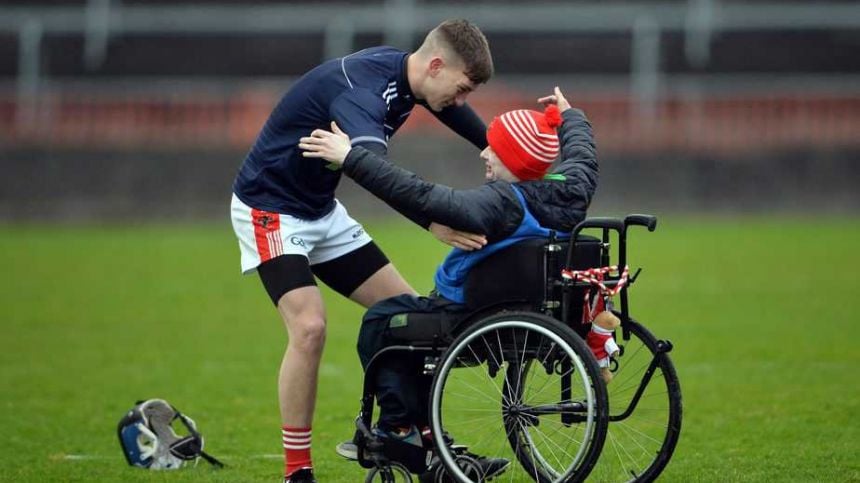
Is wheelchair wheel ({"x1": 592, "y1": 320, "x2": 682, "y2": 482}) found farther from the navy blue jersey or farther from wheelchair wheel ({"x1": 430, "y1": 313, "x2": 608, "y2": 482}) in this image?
the navy blue jersey

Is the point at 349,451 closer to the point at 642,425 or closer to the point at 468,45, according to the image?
the point at 468,45

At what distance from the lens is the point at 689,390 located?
31.2 feet

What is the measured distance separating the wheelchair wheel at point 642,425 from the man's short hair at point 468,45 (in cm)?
122

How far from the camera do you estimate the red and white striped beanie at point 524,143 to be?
610 cm

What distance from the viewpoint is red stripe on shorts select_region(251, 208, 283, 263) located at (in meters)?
6.54

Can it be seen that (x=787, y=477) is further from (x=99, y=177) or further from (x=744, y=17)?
(x=744, y=17)

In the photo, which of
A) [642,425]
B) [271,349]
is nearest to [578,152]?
[642,425]

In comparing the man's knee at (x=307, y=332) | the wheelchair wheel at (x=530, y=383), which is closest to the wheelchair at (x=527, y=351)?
the wheelchair wheel at (x=530, y=383)

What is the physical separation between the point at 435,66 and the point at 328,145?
0.69 meters

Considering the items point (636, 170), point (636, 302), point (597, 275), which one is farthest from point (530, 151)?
point (636, 170)

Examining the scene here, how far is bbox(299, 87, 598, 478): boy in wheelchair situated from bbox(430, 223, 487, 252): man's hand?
4 centimetres

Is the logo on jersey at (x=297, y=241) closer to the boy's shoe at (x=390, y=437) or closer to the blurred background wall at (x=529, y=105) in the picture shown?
the boy's shoe at (x=390, y=437)

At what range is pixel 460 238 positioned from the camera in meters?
5.94

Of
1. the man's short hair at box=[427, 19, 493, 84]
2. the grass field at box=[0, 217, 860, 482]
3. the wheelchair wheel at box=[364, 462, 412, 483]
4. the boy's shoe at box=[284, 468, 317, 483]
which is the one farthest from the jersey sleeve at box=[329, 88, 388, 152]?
the grass field at box=[0, 217, 860, 482]
